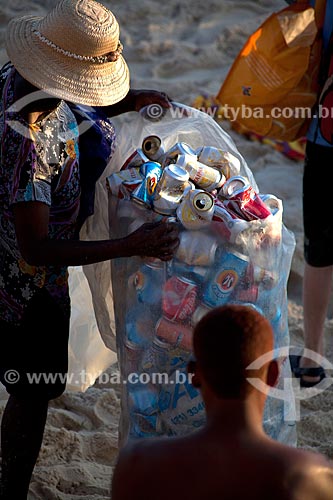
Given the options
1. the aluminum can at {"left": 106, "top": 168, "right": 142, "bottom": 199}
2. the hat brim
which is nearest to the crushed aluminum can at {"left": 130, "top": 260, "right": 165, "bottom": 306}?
the aluminum can at {"left": 106, "top": 168, "right": 142, "bottom": 199}

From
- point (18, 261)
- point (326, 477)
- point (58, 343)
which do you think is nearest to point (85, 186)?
point (18, 261)

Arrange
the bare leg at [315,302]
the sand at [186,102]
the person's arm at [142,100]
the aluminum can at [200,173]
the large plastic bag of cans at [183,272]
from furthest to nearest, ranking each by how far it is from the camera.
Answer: the bare leg at [315,302] < the sand at [186,102] < the person's arm at [142,100] < the aluminum can at [200,173] < the large plastic bag of cans at [183,272]

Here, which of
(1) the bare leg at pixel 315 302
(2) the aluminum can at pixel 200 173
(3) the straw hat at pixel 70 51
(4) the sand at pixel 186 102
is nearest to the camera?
(3) the straw hat at pixel 70 51

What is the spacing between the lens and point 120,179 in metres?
2.39

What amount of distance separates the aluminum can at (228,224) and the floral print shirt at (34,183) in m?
0.39

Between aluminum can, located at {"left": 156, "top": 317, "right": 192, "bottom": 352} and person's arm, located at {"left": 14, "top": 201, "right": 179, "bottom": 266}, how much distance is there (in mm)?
195

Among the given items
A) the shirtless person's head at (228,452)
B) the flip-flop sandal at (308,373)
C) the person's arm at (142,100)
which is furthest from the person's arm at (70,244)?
the flip-flop sandal at (308,373)

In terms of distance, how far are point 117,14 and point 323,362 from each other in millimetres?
3327

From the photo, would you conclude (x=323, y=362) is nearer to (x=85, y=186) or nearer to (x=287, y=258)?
(x=287, y=258)

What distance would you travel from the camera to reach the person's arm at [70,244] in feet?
6.97

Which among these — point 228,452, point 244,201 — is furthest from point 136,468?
point 244,201

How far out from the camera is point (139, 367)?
2.34 m

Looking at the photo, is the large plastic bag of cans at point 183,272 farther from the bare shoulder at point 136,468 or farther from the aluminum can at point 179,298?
the bare shoulder at point 136,468

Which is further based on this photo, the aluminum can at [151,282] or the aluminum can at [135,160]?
the aluminum can at [135,160]
